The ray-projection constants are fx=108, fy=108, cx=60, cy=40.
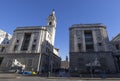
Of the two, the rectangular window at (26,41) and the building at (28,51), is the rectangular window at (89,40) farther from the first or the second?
the rectangular window at (26,41)

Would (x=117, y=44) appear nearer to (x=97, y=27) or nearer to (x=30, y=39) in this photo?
(x=97, y=27)

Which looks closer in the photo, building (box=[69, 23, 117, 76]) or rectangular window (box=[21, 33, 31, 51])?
building (box=[69, 23, 117, 76])

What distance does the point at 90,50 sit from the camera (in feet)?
145

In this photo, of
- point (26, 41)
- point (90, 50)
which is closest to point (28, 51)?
point (26, 41)

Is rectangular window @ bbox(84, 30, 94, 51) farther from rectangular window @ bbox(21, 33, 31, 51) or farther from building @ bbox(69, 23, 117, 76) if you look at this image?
rectangular window @ bbox(21, 33, 31, 51)

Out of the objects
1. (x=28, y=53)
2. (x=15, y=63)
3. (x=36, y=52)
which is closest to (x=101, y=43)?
(x=36, y=52)

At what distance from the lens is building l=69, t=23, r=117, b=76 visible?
40000 mm

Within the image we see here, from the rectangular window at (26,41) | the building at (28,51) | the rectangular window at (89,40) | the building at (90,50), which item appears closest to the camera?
the building at (90,50)

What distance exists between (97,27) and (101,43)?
26.6 feet

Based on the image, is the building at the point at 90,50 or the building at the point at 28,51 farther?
the building at the point at 28,51

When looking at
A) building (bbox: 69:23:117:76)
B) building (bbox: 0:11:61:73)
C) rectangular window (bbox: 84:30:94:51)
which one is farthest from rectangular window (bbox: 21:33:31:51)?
rectangular window (bbox: 84:30:94:51)

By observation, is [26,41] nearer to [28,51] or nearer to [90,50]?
[28,51]

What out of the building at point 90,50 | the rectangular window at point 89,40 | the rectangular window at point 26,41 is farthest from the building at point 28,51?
the rectangular window at point 89,40

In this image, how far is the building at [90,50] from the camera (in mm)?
40000
